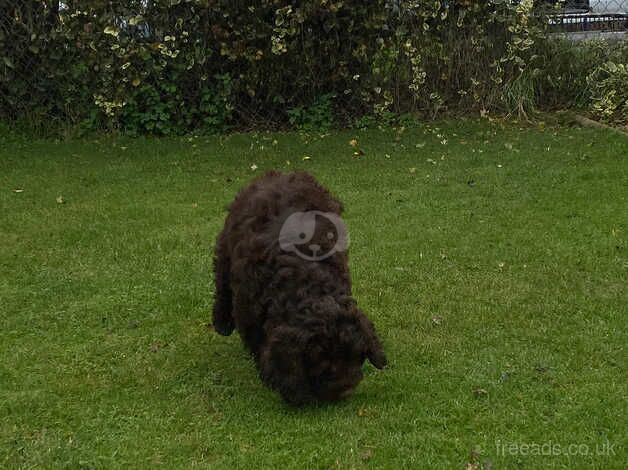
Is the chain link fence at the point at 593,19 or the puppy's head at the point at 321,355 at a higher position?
the chain link fence at the point at 593,19

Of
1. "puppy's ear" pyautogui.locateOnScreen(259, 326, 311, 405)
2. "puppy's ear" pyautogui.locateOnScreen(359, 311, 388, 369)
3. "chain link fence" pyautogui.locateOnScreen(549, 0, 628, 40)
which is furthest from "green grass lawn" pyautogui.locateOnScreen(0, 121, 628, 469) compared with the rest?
"chain link fence" pyautogui.locateOnScreen(549, 0, 628, 40)

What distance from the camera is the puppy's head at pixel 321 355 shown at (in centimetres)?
343

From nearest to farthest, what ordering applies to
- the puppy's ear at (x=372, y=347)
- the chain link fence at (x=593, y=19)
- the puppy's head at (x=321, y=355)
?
the puppy's head at (x=321, y=355)
the puppy's ear at (x=372, y=347)
the chain link fence at (x=593, y=19)

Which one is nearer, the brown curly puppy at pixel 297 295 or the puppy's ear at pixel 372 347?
the brown curly puppy at pixel 297 295

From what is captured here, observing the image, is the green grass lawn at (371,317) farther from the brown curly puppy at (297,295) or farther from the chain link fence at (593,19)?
the chain link fence at (593,19)

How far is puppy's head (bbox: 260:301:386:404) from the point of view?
3430mm

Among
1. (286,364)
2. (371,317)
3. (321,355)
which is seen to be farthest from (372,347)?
(371,317)

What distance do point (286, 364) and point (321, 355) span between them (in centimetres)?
18

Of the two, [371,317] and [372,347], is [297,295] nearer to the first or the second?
[372,347]

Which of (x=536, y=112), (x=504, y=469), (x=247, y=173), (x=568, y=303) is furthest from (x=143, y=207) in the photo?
(x=536, y=112)

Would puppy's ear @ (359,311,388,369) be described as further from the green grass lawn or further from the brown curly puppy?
the green grass lawn

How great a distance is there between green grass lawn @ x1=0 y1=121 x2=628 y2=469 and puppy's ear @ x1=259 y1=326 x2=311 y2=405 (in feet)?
0.54

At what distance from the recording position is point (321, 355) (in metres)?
3.46

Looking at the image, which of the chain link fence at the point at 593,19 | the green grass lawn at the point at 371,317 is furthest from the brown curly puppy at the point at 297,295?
the chain link fence at the point at 593,19
